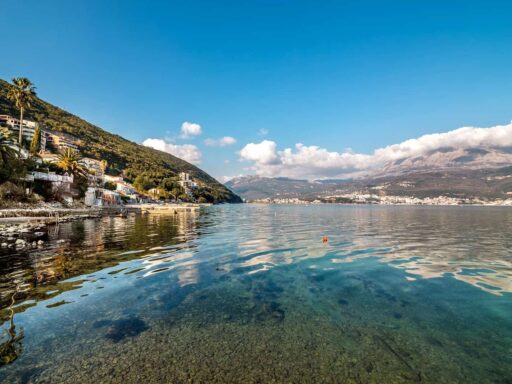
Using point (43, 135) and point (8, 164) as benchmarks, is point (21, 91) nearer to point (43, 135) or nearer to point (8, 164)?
point (8, 164)

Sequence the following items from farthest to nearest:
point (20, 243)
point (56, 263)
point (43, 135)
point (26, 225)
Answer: point (43, 135)
point (26, 225)
point (20, 243)
point (56, 263)

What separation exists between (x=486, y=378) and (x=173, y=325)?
9.37m

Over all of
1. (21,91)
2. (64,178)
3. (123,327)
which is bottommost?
(123,327)

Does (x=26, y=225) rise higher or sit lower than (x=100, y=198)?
lower

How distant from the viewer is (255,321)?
10062 mm

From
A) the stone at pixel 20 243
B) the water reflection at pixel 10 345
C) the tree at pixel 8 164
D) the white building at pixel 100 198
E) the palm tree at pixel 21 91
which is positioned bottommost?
the water reflection at pixel 10 345

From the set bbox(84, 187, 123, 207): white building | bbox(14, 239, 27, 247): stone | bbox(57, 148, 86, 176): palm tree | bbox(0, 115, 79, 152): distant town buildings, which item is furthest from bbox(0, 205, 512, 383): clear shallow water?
bbox(0, 115, 79, 152): distant town buildings

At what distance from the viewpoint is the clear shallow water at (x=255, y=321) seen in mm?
7105

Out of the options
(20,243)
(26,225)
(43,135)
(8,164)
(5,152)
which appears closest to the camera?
(20,243)

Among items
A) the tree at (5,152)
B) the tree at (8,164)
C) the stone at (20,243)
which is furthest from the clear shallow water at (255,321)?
the tree at (8,164)

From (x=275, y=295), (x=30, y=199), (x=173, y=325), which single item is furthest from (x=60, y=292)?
(x=30, y=199)

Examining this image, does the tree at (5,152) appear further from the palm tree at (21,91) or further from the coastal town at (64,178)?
the palm tree at (21,91)

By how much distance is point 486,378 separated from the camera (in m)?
6.76

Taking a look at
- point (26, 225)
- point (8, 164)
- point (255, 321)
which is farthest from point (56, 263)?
point (8, 164)
